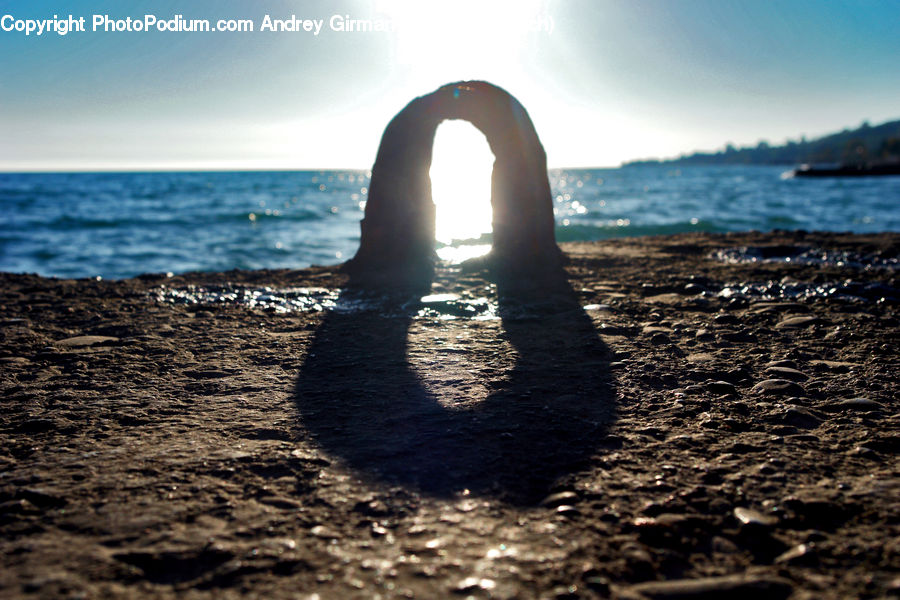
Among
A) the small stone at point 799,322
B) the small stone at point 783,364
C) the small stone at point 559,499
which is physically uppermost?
the small stone at point 799,322

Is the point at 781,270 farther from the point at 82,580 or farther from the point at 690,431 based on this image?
the point at 82,580

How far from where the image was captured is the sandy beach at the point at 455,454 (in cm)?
182

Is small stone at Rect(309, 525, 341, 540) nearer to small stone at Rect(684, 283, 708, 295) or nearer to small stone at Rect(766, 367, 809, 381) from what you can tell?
small stone at Rect(766, 367, 809, 381)

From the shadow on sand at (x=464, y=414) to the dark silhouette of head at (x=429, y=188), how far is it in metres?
2.78

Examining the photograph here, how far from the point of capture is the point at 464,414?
304 centimetres

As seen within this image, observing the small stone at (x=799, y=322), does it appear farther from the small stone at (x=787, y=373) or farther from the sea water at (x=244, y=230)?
the sea water at (x=244, y=230)

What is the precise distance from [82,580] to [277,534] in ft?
1.87

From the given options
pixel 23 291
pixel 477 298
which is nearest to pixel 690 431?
pixel 477 298

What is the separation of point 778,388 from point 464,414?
179cm

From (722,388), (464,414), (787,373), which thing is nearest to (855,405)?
(787,373)

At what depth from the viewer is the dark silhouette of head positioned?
7.28 metres

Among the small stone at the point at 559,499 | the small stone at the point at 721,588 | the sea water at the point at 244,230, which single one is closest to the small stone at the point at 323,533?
the small stone at the point at 559,499

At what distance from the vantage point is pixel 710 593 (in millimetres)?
1671

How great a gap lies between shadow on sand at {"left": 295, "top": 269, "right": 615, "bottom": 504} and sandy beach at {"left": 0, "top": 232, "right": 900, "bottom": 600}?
2 centimetres
